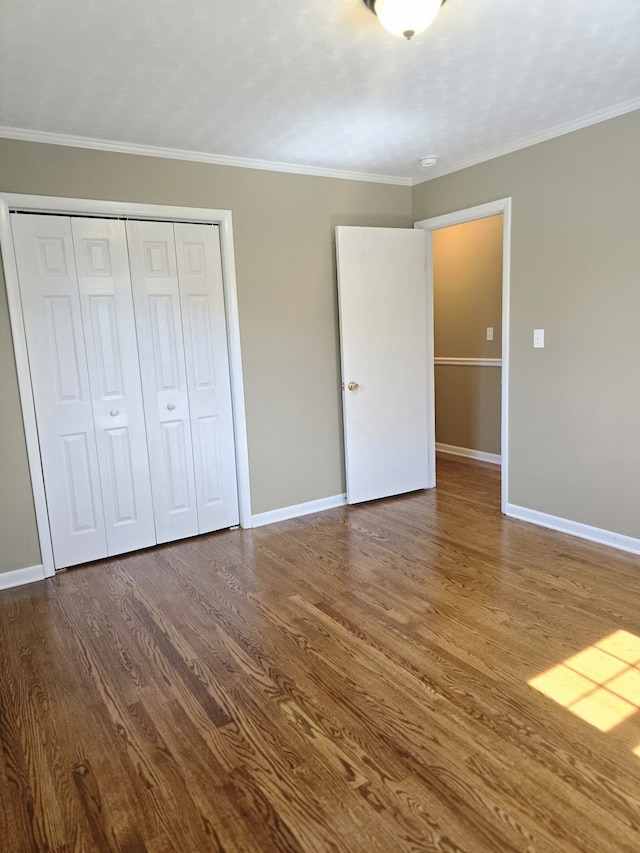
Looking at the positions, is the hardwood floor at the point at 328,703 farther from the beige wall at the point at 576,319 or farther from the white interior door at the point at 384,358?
the white interior door at the point at 384,358

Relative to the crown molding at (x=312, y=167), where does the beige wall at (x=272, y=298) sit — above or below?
below

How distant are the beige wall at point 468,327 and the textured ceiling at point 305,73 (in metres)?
1.81

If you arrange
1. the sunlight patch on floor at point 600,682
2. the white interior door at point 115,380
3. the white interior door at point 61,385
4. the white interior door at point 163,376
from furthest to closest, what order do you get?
the white interior door at point 163,376 < the white interior door at point 115,380 < the white interior door at point 61,385 < the sunlight patch on floor at point 600,682

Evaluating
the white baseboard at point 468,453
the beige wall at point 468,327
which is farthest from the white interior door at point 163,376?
A: the white baseboard at point 468,453

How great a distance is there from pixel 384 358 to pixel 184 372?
58.6 inches

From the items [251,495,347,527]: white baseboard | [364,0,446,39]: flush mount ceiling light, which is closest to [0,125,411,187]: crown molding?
[364,0,446,39]: flush mount ceiling light

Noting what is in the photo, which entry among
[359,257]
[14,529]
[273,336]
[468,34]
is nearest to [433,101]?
[468,34]

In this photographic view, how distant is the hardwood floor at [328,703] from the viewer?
5.00 ft

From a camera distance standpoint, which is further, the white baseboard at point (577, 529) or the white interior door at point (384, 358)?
the white interior door at point (384, 358)

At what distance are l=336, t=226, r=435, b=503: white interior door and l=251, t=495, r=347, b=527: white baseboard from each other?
0.43 ft

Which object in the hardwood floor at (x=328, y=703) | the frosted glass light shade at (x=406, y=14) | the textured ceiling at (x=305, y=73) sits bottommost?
the hardwood floor at (x=328, y=703)

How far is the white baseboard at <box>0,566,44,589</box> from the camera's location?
3084 millimetres

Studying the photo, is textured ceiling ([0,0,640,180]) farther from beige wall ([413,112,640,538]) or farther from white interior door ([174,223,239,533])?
white interior door ([174,223,239,533])

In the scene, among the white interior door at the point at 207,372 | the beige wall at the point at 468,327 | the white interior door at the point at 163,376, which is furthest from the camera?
the beige wall at the point at 468,327
